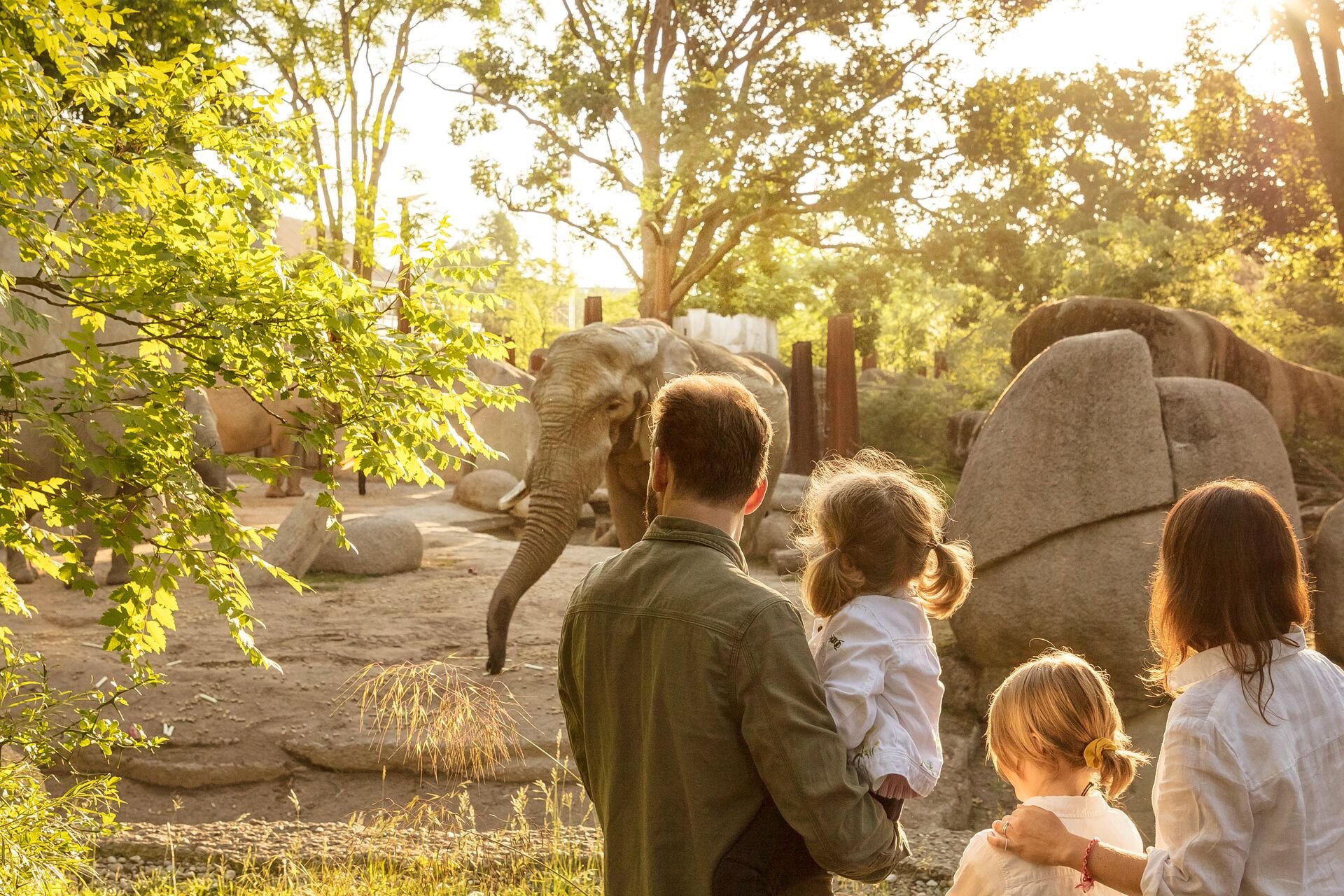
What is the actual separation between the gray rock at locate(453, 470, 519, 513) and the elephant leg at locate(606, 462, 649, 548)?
411 inches

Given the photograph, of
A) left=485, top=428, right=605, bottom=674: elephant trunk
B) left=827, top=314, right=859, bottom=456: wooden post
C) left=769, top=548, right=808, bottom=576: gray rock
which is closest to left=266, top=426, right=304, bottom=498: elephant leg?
left=769, top=548, right=808, bottom=576: gray rock

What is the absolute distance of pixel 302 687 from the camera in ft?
24.1

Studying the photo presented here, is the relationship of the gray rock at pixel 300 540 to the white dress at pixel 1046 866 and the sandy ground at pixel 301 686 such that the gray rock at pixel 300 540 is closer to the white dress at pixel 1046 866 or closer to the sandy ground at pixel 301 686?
the sandy ground at pixel 301 686

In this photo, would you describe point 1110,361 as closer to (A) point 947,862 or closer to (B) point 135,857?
(A) point 947,862

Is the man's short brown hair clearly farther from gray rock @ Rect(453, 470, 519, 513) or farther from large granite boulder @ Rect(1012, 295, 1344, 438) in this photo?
gray rock @ Rect(453, 470, 519, 513)

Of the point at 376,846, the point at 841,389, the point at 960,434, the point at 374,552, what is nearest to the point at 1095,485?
the point at 376,846

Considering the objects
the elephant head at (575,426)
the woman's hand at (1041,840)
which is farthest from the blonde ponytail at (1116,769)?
the elephant head at (575,426)

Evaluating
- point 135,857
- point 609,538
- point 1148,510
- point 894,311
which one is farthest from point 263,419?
point 894,311

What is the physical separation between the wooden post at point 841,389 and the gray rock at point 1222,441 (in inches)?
257

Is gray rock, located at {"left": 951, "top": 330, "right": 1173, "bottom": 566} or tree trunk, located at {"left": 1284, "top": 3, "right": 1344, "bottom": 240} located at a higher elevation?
tree trunk, located at {"left": 1284, "top": 3, "right": 1344, "bottom": 240}

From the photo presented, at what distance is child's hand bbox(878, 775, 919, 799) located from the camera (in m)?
1.86

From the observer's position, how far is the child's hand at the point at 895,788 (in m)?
1.86

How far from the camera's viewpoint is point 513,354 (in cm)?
2711

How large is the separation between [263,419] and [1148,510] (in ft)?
53.9
